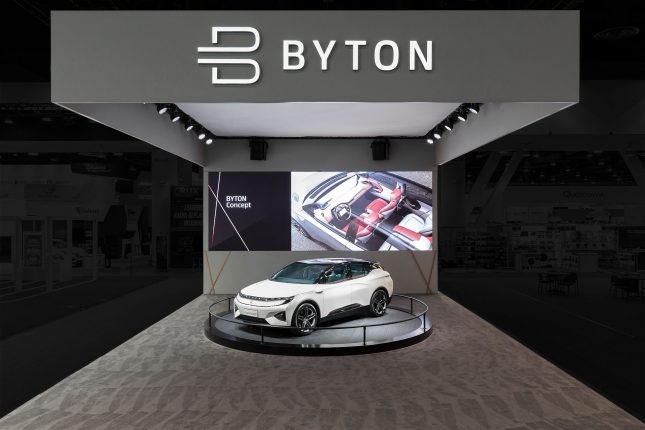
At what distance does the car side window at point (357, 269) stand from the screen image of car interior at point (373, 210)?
3047 millimetres

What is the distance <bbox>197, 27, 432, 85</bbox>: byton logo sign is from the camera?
14.6 ft

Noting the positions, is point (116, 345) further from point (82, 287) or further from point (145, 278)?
point (145, 278)

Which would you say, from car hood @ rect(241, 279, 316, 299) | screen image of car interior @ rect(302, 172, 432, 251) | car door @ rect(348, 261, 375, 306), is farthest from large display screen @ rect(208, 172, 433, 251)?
car hood @ rect(241, 279, 316, 299)

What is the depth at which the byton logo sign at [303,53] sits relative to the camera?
4453 millimetres

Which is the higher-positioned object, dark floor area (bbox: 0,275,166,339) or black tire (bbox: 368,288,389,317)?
black tire (bbox: 368,288,389,317)

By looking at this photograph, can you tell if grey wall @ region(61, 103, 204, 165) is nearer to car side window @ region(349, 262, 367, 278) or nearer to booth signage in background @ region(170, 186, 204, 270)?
car side window @ region(349, 262, 367, 278)

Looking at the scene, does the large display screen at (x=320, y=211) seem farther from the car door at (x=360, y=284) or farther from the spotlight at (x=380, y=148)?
the car door at (x=360, y=284)

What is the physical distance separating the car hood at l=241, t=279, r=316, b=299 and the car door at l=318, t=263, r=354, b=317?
0.25m

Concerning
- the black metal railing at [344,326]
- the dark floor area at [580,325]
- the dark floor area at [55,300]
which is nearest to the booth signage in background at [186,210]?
the dark floor area at [55,300]

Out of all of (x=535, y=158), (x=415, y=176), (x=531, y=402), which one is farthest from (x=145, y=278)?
(x=535, y=158)

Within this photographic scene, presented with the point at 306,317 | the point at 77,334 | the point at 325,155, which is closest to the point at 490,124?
the point at 306,317
